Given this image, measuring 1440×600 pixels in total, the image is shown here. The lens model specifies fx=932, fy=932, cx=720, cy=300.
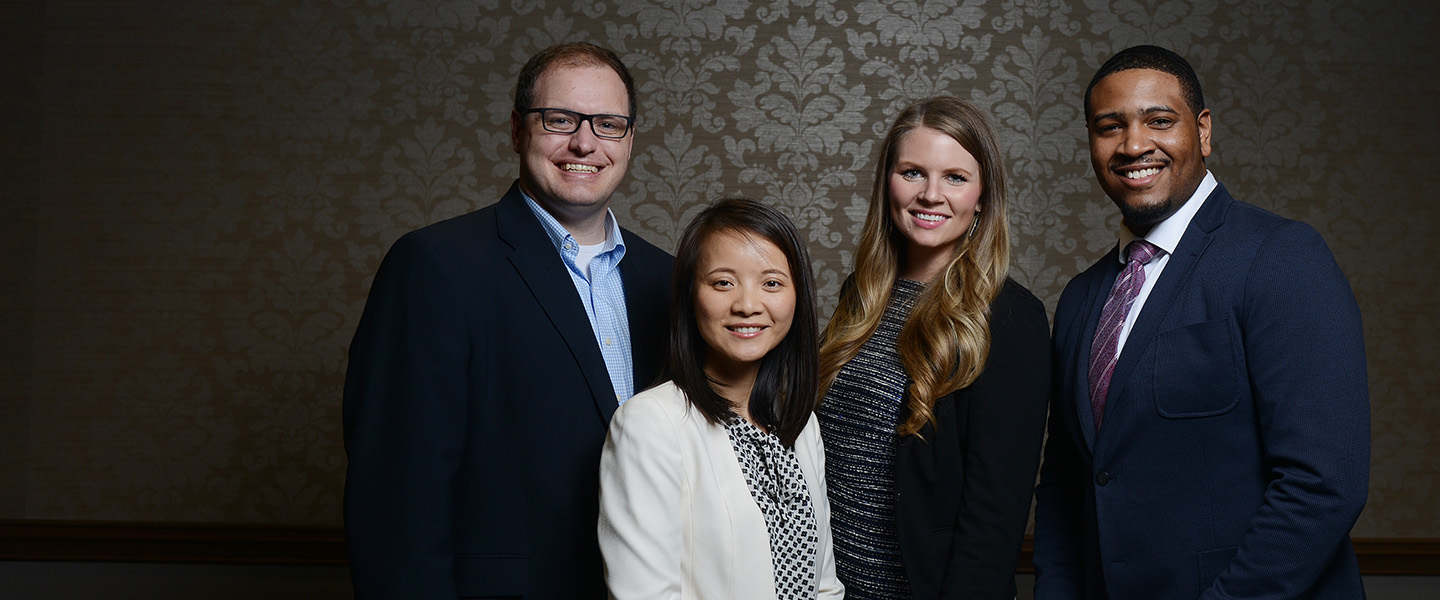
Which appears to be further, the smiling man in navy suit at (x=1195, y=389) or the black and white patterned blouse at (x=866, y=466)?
the black and white patterned blouse at (x=866, y=466)

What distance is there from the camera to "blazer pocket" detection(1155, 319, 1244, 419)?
1630 mm

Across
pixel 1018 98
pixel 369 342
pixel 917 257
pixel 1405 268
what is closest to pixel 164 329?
pixel 369 342

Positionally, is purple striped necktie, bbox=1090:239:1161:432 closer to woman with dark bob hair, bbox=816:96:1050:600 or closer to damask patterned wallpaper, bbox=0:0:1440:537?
woman with dark bob hair, bbox=816:96:1050:600

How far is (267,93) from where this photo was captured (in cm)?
328

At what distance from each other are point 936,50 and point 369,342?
7.80 ft

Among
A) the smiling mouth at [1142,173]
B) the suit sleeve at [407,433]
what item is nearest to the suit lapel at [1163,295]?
the smiling mouth at [1142,173]

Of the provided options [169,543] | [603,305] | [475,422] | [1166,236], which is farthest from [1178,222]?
[169,543]

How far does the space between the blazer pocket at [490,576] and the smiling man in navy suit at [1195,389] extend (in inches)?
41.9

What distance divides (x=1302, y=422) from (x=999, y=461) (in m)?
0.48

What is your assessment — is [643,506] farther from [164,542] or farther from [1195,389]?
[164,542]

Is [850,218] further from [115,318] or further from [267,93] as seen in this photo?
[115,318]

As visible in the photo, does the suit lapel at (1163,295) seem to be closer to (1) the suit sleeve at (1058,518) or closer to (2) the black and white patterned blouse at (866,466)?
(1) the suit sleeve at (1058,518)

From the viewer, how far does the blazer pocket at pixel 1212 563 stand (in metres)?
1.62

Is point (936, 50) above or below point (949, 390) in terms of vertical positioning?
above
